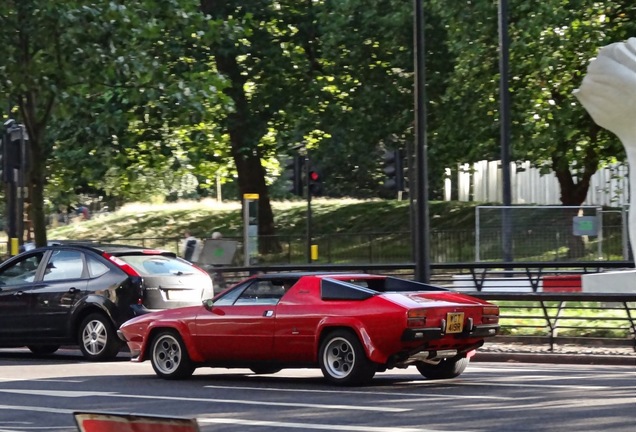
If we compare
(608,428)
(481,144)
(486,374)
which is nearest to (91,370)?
(486,374)

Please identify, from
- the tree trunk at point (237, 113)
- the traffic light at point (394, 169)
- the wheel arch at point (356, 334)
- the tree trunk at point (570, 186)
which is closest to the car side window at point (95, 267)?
the wheel arch at point (356, 334)

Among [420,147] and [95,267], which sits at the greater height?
[420,147]

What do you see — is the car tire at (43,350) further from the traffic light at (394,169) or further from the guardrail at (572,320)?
the traffic light at (394,169)

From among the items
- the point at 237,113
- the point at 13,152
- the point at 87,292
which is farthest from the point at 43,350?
the point at 237,113

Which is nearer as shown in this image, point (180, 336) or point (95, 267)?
point (180, 336)

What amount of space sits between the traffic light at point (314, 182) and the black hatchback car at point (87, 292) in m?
18.0

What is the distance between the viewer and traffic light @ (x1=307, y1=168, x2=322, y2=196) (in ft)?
120

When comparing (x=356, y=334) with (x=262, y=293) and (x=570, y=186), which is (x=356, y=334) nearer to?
(x=262, y=293)

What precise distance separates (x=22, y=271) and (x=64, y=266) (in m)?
0.77

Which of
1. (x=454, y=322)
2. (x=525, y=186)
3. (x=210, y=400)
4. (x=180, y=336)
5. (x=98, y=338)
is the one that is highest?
(x=525, y=186)

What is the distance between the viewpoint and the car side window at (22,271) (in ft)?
61.3

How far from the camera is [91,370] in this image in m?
16.4

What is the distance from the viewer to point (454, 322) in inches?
537

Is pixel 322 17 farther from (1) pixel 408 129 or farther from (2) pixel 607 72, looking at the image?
(2) pixel 607 72
